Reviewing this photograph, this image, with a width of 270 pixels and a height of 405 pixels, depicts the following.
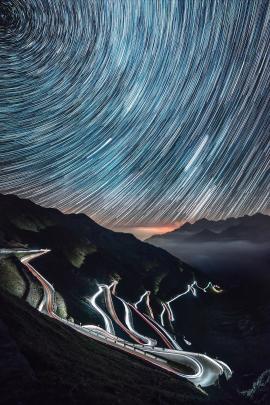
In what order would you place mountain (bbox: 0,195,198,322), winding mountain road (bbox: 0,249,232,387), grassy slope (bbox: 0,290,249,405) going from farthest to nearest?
mountain (bbox: 0,195,198,322)
winding mountain road (bbox: 0,249,232,387)
grassy slope (bbox: 0,290,249,405)

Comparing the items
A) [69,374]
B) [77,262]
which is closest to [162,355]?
[69,374]

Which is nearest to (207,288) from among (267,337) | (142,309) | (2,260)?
(267,337)

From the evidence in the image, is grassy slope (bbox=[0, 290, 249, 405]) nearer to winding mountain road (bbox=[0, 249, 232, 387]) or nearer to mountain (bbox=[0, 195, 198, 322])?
winding mountain road (bbox=[0, 249, 232, 387])

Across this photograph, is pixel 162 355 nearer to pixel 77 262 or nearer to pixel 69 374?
pixel 69 374

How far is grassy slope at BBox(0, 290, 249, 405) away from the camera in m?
18.7

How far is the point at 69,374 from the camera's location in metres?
23.9

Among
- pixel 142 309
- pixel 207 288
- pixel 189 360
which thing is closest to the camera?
pixel 189 360

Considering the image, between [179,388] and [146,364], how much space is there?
32.5 feet

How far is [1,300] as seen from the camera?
109ft

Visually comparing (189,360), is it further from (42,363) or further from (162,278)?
(162,278)

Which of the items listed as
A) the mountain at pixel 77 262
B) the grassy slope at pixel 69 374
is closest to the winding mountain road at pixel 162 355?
the grassy slope at pixel 69 374

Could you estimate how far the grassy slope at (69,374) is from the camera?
18688 mm

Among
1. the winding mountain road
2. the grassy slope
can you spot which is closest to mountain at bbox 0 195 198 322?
the winding mountain road

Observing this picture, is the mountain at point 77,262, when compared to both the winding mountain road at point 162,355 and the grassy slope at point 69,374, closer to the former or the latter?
the winding mountain road at point 162,355
